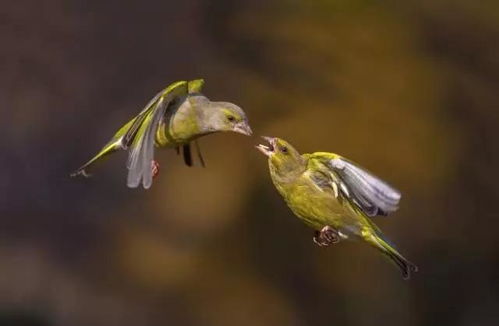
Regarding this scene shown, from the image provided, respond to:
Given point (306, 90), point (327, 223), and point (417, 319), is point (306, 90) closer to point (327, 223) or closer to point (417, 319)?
point (417, 319)

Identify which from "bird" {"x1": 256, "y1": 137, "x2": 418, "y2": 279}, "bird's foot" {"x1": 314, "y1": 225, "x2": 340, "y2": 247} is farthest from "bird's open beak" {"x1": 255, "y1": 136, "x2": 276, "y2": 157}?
"bird's foot" {"x1": 314, "y1": 225, "x2": 340, "y2": 247}

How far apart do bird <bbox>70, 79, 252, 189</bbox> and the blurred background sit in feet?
6.40

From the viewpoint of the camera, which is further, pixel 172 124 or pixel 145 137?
pixel 172 124

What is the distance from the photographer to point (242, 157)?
3115 mm

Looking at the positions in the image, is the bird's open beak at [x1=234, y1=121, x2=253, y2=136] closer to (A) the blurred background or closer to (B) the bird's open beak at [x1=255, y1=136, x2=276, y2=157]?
(B) the bird's open beak at [x1=255, y1=136, x2=276, y2=157]

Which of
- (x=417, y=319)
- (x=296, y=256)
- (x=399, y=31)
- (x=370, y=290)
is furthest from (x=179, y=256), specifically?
(x=399, y=31)

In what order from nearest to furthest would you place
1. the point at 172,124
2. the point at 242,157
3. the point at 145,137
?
the point at 145,137 < the point at 172,124 < the point at 242,157

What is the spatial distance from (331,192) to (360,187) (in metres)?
0.05

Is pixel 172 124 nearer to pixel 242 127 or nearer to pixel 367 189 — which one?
pixel 242 127

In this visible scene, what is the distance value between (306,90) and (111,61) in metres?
0.66

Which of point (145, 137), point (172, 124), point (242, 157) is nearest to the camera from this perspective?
point (145, 137)

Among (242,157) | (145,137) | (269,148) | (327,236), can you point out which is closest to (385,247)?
(327,236)

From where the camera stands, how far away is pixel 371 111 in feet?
10.00

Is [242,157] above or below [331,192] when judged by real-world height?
below
